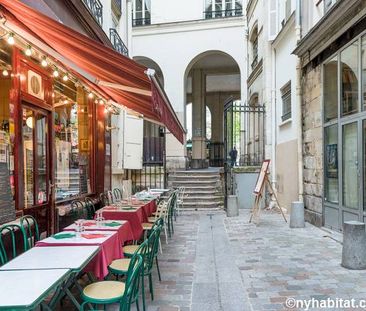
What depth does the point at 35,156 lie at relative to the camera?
6332 millimetres

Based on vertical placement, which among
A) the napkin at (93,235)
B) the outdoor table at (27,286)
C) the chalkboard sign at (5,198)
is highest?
the chalkboard sign at (5,198)

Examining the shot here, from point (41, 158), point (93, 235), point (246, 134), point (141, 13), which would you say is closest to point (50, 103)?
point (41, 158)

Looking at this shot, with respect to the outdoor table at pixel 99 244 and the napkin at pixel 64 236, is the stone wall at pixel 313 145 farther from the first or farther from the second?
the napkin at pixel 64 236

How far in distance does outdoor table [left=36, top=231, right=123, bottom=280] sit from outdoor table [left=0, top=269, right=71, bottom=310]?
903 mm

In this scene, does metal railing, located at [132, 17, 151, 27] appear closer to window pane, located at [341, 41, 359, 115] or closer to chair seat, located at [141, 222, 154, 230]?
window pane, located at [341, 41, 359, 115]

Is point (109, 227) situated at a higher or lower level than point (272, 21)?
lower

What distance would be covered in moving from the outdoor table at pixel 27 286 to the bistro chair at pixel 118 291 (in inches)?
16.6

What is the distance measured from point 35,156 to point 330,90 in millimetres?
5926

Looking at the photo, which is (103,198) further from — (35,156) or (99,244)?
(99,244)

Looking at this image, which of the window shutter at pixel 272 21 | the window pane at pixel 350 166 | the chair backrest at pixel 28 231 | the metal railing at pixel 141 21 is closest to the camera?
the chair backrest at pixel 28 231

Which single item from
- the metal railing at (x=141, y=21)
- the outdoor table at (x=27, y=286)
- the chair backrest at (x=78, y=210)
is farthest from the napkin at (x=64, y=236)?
the metal railing at (x=141, y=21)

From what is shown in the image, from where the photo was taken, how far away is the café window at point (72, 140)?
758 cm

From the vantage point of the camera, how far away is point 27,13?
3916 mm

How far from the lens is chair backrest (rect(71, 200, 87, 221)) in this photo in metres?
7.70
